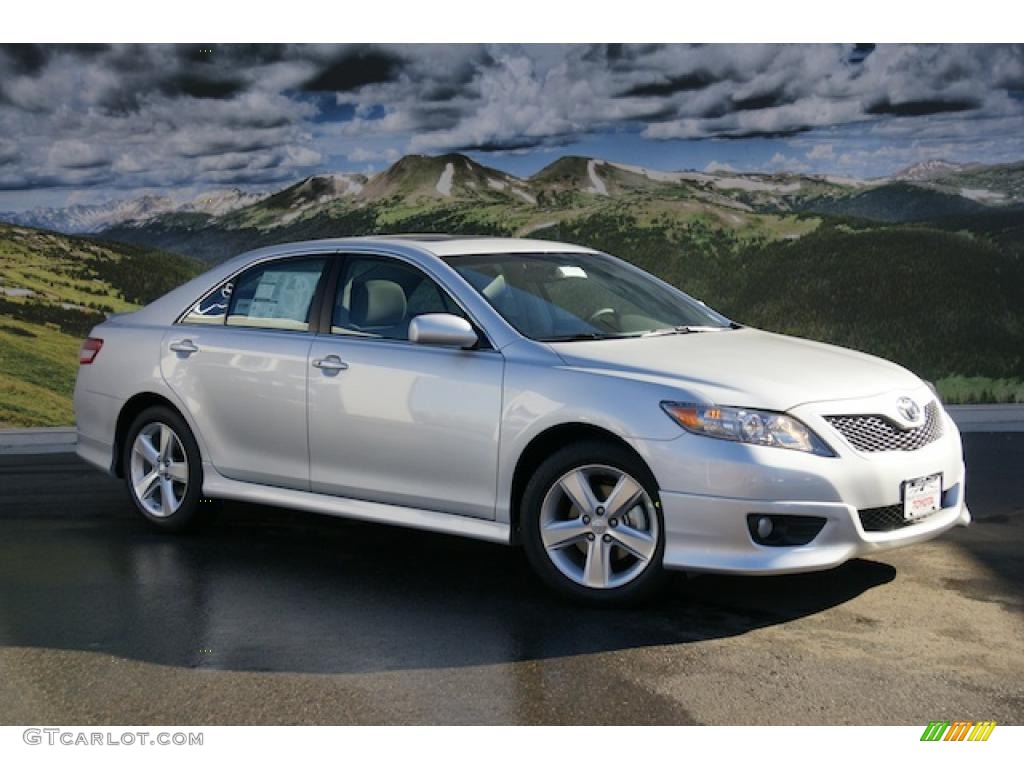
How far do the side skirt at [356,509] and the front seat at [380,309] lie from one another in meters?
0.80

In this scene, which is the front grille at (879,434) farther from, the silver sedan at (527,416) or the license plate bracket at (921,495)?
the license plate bracket at (921,495)

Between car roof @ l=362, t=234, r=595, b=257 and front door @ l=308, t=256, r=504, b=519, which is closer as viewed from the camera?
front door @ l=308, t=256, r=504, b=519

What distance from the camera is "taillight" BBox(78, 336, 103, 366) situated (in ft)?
26.5

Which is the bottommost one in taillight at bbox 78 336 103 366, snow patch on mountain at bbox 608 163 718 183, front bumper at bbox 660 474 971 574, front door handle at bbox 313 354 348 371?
front bumper at bbox 660 474 971 574

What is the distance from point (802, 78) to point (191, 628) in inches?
385

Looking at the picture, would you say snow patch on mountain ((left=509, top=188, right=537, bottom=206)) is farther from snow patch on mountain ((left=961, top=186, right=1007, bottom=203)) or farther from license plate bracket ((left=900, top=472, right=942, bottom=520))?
license plate bracket ((left=900, top=472, right=942, bottom=520))

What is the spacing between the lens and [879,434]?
19.3 ft

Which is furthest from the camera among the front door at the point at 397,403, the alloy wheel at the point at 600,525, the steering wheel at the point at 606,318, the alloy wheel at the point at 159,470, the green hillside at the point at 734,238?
the green hillside at the point at 734,238

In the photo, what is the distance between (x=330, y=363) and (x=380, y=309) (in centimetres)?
35

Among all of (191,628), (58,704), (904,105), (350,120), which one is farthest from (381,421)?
(904,105)

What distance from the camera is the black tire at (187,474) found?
744 cm

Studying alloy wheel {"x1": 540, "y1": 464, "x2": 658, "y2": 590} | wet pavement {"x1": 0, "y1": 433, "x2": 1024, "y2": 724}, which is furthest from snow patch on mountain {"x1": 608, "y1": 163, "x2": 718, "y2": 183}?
alloy wheel {"x1": 540, "y1": 464, "x2": 658, "y2": 590}

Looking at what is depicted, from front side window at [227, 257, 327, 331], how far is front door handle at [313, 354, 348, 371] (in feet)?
0.94

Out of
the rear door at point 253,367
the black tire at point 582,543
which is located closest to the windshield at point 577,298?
the black tire at point 582,543
